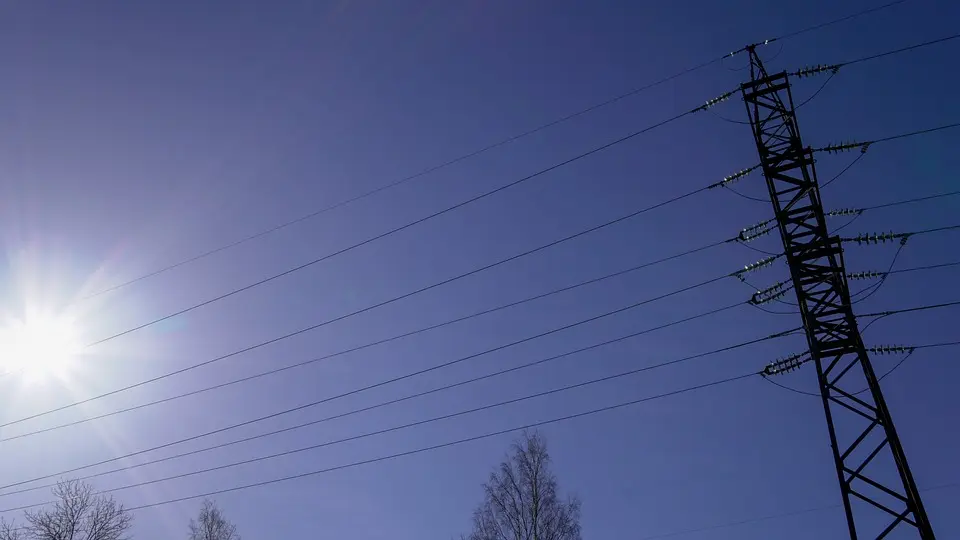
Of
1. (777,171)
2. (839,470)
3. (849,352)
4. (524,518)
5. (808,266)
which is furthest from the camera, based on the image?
(524,518)

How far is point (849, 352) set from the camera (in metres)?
17.7

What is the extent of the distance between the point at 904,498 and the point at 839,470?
4.31 ft

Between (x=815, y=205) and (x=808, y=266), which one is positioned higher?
(x=815, y=205)

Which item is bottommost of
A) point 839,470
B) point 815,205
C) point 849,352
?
point 839,470

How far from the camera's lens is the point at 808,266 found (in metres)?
19.0

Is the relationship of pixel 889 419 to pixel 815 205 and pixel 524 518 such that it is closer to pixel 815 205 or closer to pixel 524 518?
pixel 815 205

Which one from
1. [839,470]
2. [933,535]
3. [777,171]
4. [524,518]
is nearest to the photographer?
[933,535]

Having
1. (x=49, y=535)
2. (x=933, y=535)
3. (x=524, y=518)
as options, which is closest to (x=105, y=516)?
(x=49, y=535)

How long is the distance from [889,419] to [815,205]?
18.8ft

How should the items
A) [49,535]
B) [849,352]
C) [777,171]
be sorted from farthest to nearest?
1. [49,535]
2. [777,171]
3. [849,352]

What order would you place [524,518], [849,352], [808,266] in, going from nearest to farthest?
[849,352], [808,266], [524,518]

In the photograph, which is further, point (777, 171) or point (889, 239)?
point (777, 171)

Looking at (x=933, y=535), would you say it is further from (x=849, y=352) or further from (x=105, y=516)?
(x=105, y=516)

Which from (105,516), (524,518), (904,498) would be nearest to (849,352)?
(904,498)
